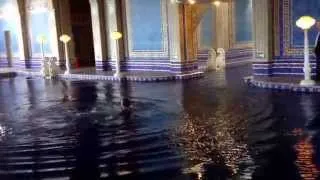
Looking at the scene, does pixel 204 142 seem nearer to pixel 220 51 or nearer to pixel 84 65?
pixel 220 51

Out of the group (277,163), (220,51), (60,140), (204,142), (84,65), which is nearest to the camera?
(277,163)

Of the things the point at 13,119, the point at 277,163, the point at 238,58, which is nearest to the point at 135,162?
the point at 277,163

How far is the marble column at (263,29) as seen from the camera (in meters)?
10.4

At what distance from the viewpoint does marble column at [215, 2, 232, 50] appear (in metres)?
14.8

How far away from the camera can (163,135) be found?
18.5ft

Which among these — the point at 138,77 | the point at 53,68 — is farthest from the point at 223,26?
the point at 53,68

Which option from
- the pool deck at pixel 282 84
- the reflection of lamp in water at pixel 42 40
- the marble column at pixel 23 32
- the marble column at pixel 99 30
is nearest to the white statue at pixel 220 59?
the marble column at pixel 99 30

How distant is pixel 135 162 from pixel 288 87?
5221mm

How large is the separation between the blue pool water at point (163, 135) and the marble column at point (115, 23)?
4.36 m

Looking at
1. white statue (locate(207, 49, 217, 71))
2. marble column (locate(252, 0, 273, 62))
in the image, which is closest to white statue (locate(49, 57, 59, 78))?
white statue (locate(207, 49, 217, 71))

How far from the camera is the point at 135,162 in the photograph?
4.57m

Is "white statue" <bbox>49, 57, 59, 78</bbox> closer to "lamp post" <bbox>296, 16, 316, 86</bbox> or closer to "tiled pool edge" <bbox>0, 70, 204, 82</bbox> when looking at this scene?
"tiled pool edge" <bbox>0, 70, 204, 82</bbox>

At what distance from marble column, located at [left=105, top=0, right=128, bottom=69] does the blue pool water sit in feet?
14.3

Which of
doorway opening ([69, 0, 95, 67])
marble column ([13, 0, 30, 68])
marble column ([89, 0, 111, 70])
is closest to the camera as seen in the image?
marble column ([89, 0, 111, 70])
